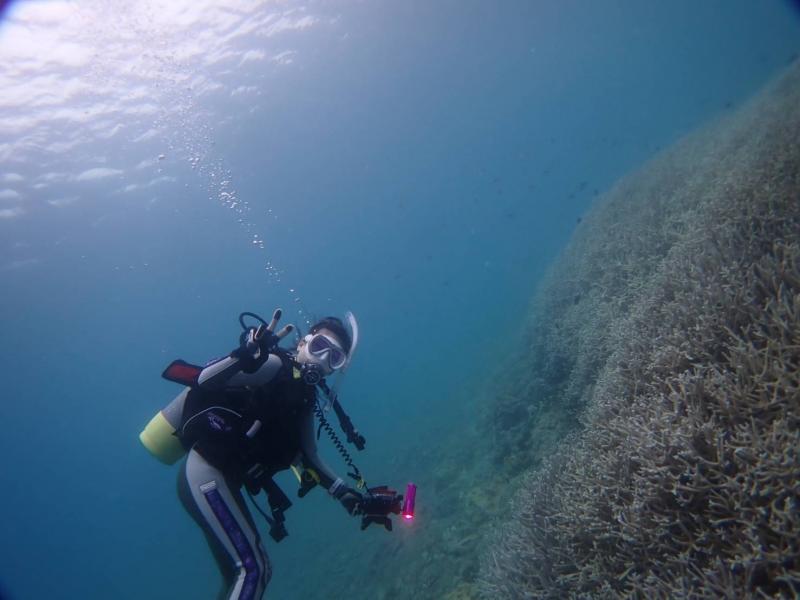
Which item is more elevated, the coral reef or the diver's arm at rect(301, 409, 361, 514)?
the diver's arm at rect(301, 409, 361, 514)

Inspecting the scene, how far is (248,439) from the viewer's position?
13.4 ft

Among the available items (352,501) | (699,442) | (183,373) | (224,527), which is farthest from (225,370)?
(699,442)

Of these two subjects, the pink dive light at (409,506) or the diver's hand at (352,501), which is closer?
→ the pink dive light at (409,506)

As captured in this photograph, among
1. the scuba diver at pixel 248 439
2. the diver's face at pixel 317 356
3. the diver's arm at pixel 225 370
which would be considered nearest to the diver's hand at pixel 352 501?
the scuba diver at pixel 248 439

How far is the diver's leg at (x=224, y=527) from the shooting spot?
3707mm

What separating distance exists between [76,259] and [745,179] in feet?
133

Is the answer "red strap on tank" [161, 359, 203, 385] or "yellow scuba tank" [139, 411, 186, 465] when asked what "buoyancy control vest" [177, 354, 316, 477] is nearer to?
"red strap on tank" [161, 359, 203, 385]

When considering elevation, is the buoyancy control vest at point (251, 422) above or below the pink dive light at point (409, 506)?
Result: above

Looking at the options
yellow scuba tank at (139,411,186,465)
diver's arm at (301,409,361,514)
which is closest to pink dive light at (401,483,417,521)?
diver's arm at (301,409,361,514)

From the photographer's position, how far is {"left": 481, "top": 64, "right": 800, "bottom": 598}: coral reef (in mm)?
2512

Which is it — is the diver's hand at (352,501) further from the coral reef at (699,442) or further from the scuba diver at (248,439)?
the coral reef at (699,442)

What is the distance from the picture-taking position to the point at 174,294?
177 ft

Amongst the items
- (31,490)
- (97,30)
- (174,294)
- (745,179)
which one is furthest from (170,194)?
(31,490)

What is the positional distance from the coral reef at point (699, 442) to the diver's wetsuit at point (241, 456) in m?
2.37
